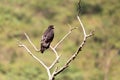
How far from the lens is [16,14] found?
30609 millimetres

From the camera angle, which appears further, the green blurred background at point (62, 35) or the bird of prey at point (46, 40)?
the green blurred background at point (62, 35)

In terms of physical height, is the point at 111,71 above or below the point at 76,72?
below

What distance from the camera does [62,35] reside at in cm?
2900

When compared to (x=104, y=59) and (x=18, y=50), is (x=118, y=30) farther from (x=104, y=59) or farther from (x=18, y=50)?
(x=18, y=50)

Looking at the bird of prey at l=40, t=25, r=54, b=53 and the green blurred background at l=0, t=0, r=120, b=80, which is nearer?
the bird of prey at l=40, t=25, r=54, b=53

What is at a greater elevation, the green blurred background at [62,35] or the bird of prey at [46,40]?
the bird of prey at [46,40]

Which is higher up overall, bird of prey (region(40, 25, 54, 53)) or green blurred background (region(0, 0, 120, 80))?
bird of prey (region(40, 25, 54, 53))

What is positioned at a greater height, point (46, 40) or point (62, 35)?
point (46, 40)

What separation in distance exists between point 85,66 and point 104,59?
920 millimetres

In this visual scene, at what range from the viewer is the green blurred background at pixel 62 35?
78.0 feet

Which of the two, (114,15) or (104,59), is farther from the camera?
(114,15)

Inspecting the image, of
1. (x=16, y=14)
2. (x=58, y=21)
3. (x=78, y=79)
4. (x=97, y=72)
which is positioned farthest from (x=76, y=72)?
(x=58, y=21)

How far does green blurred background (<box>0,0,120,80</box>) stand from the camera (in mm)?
23781

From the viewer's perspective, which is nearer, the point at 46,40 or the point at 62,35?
the point at 46,40
